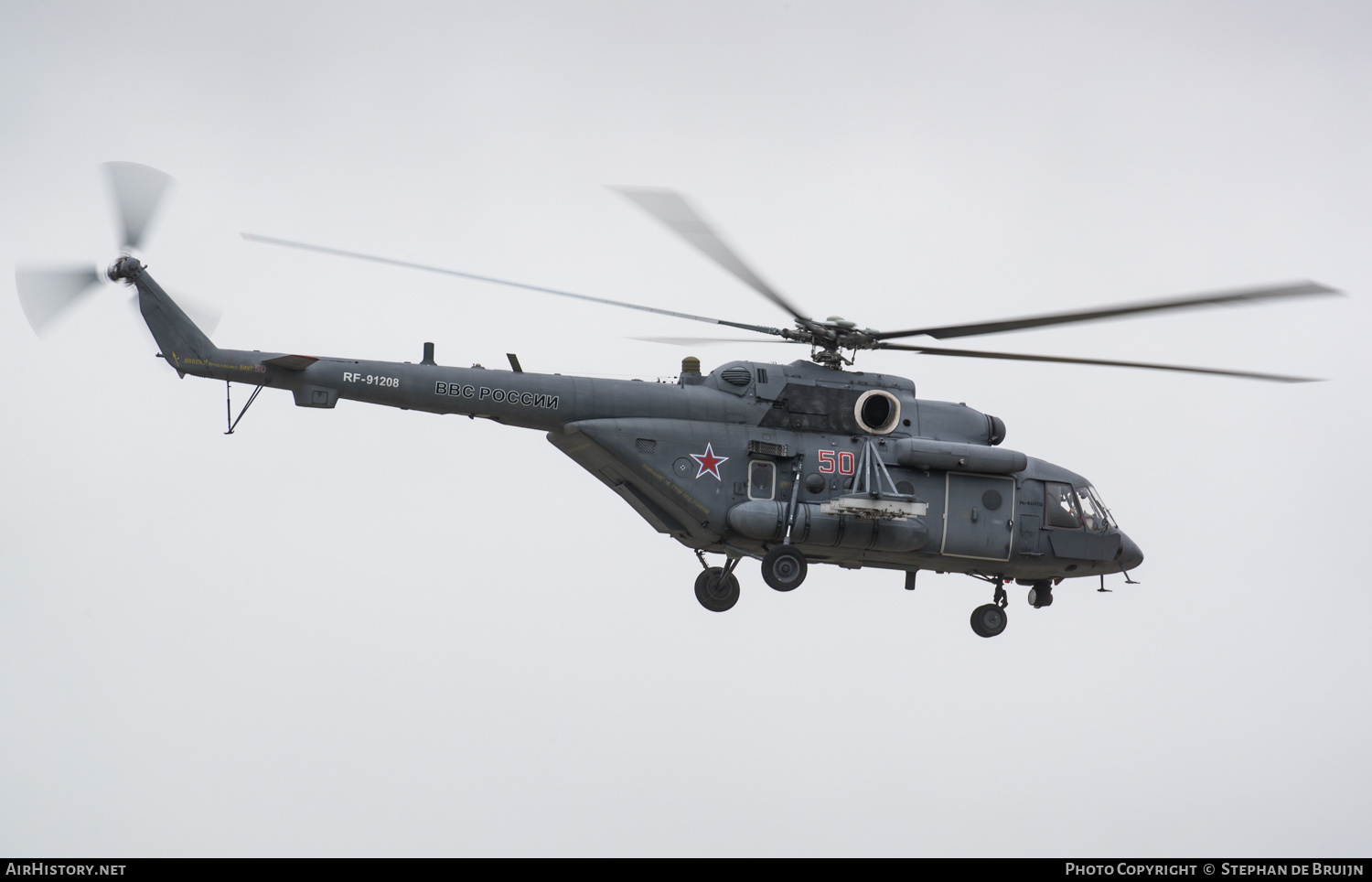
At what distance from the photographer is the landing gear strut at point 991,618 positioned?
2258 centimetres

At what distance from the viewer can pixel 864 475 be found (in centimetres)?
2078

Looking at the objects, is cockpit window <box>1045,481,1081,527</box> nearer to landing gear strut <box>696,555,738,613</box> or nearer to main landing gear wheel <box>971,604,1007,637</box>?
main landing gear wheel <box>971,604,1007,637</box>

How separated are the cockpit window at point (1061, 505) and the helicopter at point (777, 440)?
35mm

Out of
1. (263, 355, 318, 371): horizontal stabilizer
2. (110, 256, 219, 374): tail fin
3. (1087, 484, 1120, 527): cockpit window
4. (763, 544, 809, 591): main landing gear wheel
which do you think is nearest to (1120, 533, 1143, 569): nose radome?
(1087, 484, 1120, 527): cockpit window

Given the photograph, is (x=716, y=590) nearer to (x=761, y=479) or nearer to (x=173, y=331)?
(x=761, y=479)

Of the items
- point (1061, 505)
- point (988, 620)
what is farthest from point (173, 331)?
point (1061, 505)

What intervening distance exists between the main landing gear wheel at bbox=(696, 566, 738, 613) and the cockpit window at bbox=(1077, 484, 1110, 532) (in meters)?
6.22

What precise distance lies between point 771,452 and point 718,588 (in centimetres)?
245

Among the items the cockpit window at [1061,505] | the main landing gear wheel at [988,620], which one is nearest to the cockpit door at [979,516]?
the cockpit window at [1061,505]

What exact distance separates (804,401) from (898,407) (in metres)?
1.57

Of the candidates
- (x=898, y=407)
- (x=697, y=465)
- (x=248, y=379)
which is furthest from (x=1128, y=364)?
(x=248, y=379)

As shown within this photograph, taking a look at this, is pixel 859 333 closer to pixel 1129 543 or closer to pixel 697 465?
pixel 697 465

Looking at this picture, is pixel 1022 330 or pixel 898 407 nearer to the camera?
pixel 1022 330
